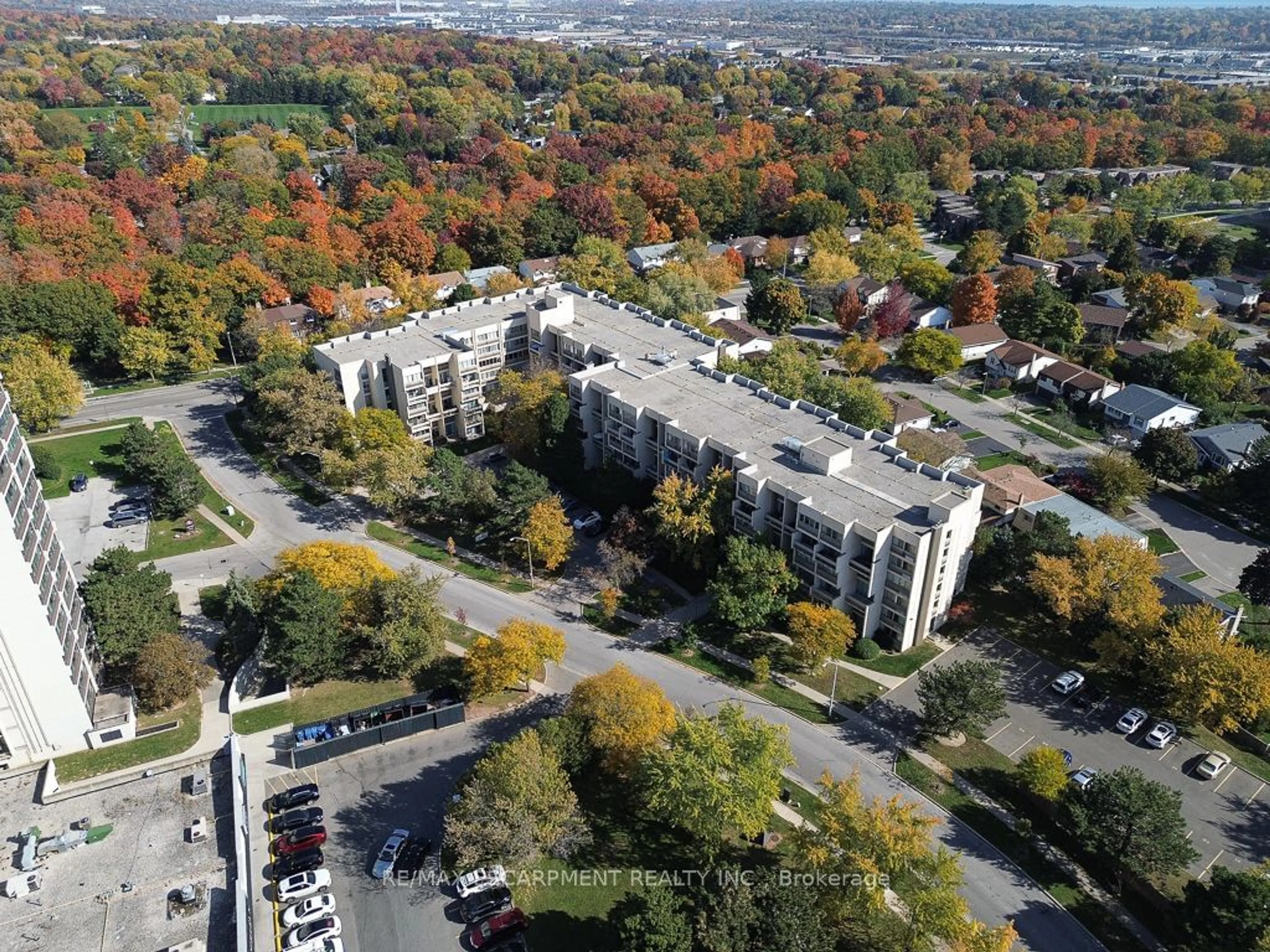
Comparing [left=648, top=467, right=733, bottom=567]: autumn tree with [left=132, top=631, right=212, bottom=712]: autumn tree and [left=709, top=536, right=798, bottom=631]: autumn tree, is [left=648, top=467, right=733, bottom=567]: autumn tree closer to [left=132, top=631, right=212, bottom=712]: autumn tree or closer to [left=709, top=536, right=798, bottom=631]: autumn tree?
[left=709, top=536, right=798, bottom=631]: autumn tree

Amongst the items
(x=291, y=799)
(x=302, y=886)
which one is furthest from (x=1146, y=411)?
(x=302, y=886)

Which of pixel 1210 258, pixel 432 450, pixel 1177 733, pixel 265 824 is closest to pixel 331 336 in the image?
pixel 432 450

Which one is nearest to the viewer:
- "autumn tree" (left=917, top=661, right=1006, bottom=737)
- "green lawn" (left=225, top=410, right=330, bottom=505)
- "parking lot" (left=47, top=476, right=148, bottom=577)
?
"autumn tree" (left=917, top=661, right=1006, bottom=737)

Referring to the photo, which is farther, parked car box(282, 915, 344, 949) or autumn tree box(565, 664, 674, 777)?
autumn tree box(565, 664, 674, 777)

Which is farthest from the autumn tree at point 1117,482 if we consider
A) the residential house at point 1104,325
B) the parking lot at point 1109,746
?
the residential house at point 1104,325

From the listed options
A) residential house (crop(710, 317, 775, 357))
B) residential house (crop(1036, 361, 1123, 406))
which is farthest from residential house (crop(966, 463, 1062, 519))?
residential house (crop(710, 317, 775, 357))

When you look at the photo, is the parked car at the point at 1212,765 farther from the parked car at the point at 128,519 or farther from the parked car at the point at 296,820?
the parked car at the point at 128,519

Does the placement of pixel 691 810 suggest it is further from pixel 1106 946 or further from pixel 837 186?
pixel 837 186

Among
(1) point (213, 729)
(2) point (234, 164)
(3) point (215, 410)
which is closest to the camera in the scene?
(1) point (213, 729)
